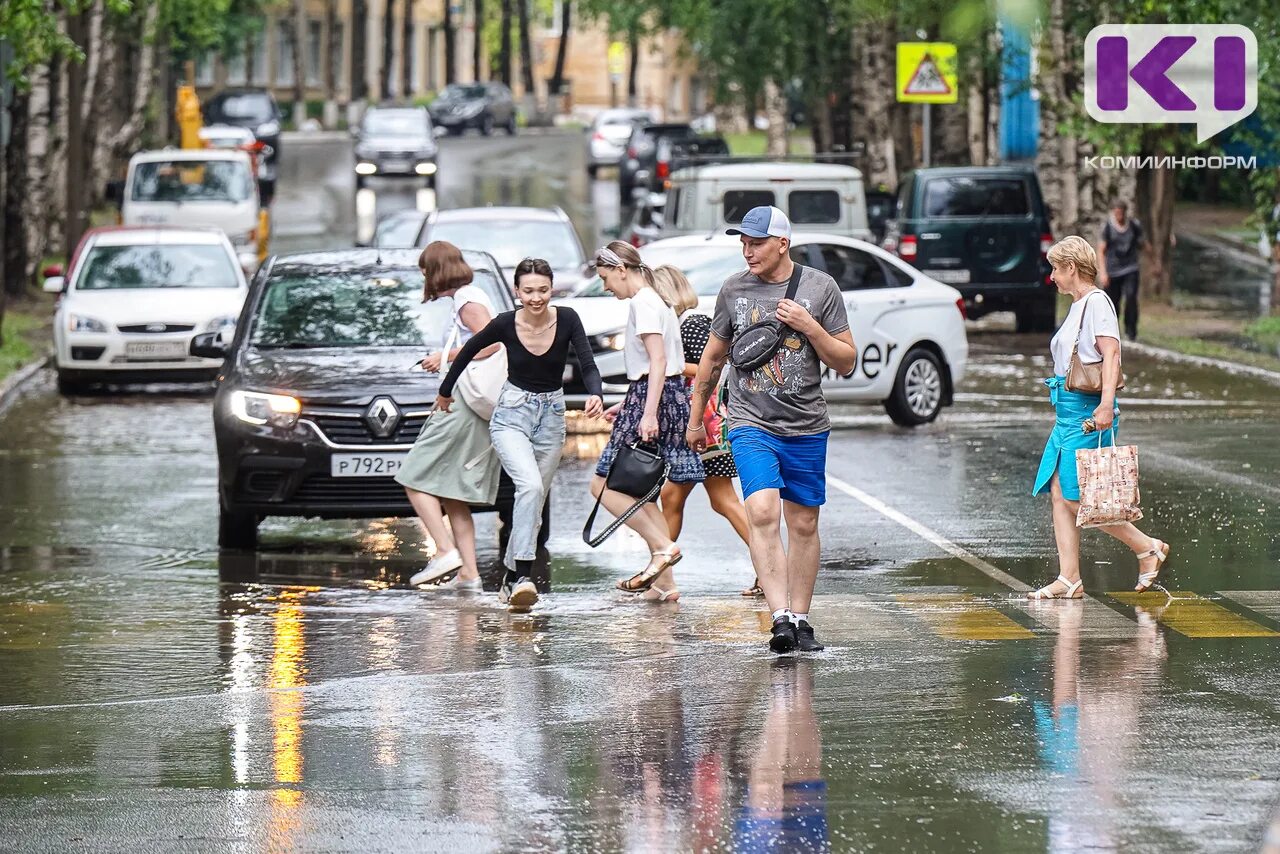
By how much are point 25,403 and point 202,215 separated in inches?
562

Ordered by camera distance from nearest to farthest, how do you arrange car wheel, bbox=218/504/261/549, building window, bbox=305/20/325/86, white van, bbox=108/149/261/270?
car wheel, bbox=218/504/261/549 → white van, bbox=108/149/261/270 → building window, bbox=305/20/325/86

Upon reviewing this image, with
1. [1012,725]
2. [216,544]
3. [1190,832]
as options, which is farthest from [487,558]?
[1190,832]

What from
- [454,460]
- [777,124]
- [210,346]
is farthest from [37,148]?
[777,124]

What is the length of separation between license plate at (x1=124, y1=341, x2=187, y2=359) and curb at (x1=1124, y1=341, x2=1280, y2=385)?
10102 millimetres

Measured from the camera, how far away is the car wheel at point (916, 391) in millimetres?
18375

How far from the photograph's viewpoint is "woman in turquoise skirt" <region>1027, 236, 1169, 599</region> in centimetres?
1030

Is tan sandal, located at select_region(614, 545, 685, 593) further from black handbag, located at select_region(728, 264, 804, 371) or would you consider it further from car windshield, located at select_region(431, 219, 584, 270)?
car windshield, located at select_region(431, 219, 584, 270)

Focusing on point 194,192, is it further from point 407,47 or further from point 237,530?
point 407,47

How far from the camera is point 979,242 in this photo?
89.5ft

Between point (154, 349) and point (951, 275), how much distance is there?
33.1 feet

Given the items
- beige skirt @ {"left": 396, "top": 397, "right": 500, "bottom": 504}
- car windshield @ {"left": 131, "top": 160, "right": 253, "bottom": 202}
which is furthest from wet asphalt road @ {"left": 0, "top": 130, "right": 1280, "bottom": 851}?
car windshield @ {"left": 131, "top": 160, "right": 253, "bottom": 202}

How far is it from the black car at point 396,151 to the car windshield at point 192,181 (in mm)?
18139

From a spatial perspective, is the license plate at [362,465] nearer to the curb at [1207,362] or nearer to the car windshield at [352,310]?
the car windshield at [352,310]

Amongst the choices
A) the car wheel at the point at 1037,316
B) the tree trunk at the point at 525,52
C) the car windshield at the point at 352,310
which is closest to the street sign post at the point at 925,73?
the car wheel at the point at 1037,316
